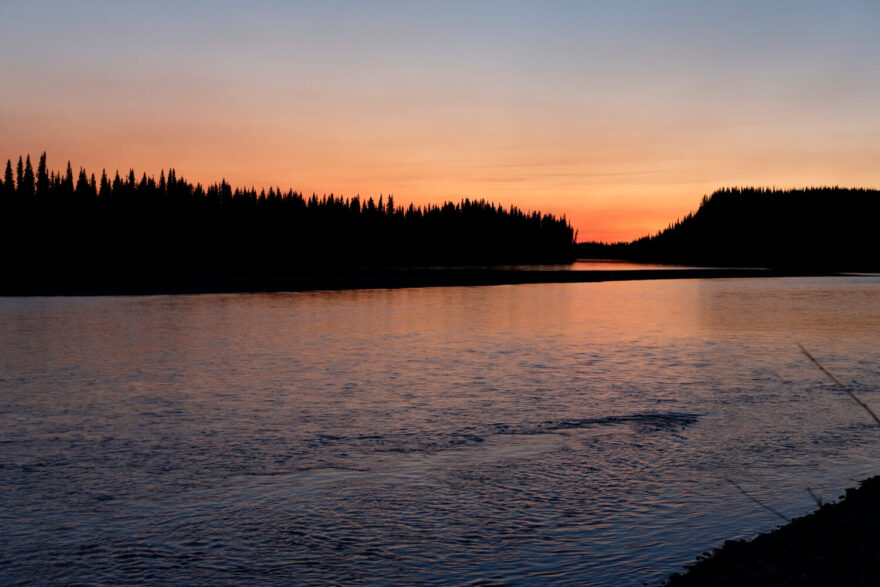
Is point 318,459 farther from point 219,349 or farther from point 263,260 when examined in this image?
point 263,260

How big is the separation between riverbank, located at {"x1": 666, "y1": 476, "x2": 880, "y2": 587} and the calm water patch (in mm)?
311

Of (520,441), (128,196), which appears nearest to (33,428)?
(520,441)

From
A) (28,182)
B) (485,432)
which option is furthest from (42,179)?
(485,432)

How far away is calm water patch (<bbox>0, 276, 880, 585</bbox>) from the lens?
780cm

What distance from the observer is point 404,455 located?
11438mm

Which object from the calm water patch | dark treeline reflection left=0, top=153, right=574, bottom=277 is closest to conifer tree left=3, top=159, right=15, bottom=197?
dark treeline reflection left=0, top=153, right=574, bottom=277

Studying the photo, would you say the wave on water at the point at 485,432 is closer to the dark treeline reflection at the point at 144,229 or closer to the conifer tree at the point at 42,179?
the dark treeline reflection at the point at 144,229

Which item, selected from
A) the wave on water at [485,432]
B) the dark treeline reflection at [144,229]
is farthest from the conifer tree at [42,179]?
the wave on water at [485,432]

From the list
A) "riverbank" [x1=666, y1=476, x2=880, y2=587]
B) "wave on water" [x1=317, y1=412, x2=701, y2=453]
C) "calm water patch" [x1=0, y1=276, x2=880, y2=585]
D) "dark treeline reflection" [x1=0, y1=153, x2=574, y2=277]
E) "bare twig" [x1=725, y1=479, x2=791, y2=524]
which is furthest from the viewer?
"dark treeline reflection" [x1=0, y1=153, x2=574, y2=277]

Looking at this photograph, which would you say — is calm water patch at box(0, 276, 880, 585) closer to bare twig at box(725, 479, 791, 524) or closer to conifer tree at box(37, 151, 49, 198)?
bare twig at box(725, 479, 791, 524)

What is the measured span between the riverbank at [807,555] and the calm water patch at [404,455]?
0.31 m

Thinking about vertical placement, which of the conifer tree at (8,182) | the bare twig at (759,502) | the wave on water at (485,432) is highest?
the conifer tree at (8,182)

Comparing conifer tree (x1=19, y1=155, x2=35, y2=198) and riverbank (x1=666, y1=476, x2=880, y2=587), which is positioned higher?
conifer tree (x1=19, y1=155, x2=35, y2=198)

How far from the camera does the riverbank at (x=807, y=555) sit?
23.1ft
